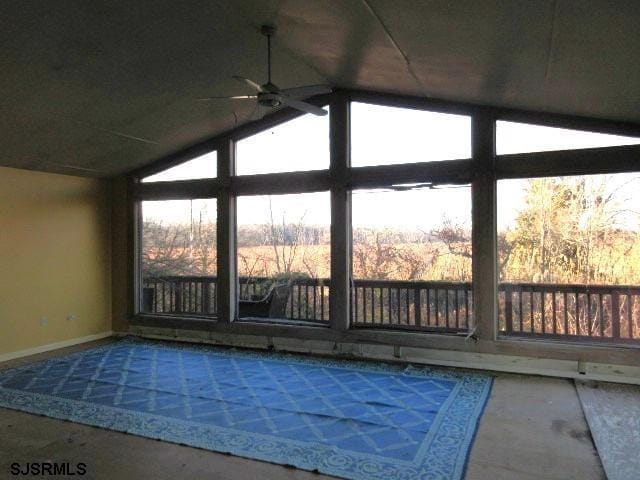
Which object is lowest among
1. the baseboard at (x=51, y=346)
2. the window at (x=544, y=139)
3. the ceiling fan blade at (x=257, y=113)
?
the baseboard at (x=51, y=346)

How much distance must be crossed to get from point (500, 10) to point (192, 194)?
493 centimetres

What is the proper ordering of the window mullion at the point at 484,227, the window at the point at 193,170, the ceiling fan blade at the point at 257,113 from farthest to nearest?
the window at the point at 193,170
the ceiling fan blade at the point at 257,113
the window mullion at the point at 484,227

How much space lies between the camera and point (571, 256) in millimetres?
4738

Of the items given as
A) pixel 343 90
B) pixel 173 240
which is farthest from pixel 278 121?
pixel 173 240

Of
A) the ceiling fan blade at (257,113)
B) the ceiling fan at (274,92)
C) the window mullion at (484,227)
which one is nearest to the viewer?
the ceiling fan at (274,92)

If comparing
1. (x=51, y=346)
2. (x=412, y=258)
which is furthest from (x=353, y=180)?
(x=51, y=346)

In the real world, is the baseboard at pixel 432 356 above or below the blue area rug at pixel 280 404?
above

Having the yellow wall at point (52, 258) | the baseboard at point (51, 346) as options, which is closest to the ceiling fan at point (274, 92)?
the yellow wall at point (52, 258)

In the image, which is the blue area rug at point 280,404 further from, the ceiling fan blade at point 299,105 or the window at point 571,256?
the ceiling fan blade at point 299,105

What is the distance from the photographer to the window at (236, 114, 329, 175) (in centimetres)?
588

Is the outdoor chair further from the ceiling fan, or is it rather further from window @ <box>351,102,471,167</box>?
the ceiling fan

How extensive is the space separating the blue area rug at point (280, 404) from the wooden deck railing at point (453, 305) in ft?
2.16

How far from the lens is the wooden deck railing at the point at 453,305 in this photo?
183 inches

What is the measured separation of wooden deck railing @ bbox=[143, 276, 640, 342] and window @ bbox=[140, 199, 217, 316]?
23 mm
